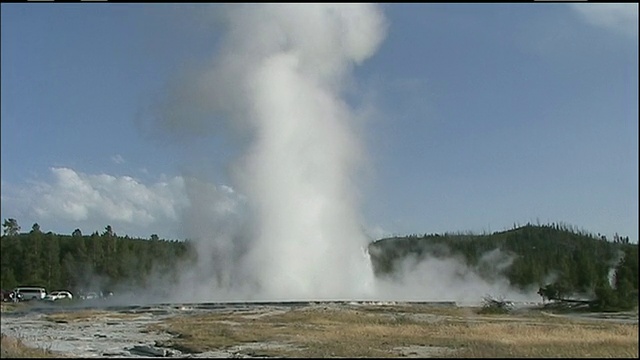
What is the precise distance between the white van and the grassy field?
158cm

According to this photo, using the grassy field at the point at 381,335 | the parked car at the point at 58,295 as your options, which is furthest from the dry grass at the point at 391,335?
the parked car at the point at 58,295

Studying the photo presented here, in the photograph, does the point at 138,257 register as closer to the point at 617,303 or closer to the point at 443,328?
the point at 443,328

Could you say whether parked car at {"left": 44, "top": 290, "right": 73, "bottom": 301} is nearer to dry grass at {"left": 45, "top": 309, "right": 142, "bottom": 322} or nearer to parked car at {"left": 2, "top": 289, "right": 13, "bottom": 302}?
dry grass at {"left": 45, "top": 309, "right": 142, "bottom": 322}

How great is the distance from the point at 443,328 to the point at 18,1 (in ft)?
72.8

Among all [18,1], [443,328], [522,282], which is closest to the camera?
[18,1]

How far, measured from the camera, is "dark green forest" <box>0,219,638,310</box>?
78.6 feet

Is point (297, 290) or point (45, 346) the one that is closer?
point (45, 346)

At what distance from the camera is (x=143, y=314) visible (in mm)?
42938

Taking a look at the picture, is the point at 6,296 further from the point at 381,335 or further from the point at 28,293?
the point at 381,335

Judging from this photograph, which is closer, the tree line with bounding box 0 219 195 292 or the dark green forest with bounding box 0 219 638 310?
the dark green forest with bounding box 0 219 638 310

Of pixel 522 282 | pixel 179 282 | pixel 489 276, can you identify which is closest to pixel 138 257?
pixel 179 282

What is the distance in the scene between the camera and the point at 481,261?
244ft

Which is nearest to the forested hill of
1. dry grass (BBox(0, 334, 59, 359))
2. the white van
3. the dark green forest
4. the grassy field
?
the dark green forest

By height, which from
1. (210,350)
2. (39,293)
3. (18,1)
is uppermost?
(18,1)
